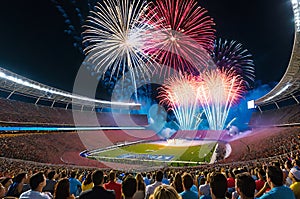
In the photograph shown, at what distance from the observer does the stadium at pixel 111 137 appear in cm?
2748

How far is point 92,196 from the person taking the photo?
3.82m

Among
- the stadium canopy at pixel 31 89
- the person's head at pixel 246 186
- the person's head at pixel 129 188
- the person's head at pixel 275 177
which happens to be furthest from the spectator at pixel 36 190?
the stadium canopy at pixel 31 89

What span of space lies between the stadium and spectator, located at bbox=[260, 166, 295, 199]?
14.9 metres

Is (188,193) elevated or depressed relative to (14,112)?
depressed

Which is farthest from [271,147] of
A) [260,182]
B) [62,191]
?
[62,191]

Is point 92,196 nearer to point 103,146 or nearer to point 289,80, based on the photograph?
point 289,80

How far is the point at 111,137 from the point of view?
205 feet

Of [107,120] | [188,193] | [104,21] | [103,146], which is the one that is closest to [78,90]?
[107,120]

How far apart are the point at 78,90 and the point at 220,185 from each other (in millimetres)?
88556

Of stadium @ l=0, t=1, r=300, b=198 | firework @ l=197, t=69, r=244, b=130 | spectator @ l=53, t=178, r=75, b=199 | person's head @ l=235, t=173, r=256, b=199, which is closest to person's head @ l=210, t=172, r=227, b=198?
person's head @ l=235, t=173, r=256, b=199

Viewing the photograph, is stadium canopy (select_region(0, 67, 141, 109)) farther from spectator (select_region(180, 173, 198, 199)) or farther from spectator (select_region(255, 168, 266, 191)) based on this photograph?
spectator (select_region(255, 168, 266, 191))

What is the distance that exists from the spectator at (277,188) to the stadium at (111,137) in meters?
14.9

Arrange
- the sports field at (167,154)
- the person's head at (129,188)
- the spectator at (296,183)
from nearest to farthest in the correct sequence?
the person's head at (129,188)
the spectator at (296,183)
the sports field at (167,154)

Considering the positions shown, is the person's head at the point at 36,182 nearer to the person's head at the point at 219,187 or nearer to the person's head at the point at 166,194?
the person's head at the point at 166,194
